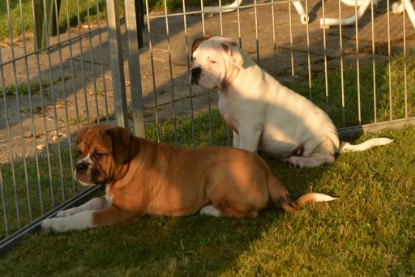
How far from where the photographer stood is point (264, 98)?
23.1ft

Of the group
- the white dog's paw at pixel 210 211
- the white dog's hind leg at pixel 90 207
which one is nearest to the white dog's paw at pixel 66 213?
the white dog's hind leg at pixel 90 207

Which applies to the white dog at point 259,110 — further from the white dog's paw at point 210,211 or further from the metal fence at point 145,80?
the white dog's paw at point 210,211

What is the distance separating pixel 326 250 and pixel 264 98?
2028mm

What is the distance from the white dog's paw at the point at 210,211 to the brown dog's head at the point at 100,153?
620mm

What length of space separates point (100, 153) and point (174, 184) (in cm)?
56

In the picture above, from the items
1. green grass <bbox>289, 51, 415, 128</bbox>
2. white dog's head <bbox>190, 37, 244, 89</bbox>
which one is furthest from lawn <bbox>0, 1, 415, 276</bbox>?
green grass <bbox>289, 51, 415, 128</bbox>

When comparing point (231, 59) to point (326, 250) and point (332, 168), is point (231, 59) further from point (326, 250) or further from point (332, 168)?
point (326, 250)

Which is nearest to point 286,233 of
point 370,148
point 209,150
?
point 209,150

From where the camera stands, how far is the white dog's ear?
22.3 ft

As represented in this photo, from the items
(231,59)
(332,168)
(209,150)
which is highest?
(231,59)

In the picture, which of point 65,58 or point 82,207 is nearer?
point 82,207

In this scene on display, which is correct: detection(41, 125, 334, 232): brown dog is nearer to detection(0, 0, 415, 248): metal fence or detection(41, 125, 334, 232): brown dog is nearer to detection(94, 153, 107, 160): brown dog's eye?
detection(94, 153, 107, 160): brown dog's eye

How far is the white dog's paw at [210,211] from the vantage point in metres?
5.93

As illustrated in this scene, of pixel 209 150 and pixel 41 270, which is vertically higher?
pixel 209 150
